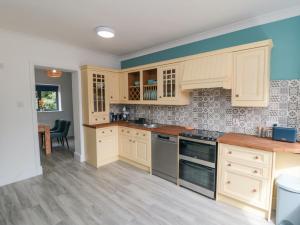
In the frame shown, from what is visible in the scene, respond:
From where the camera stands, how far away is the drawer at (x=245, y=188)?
2.03m

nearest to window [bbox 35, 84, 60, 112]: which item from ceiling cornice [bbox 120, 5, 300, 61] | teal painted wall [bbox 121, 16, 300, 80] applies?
ceiling cornice [bbox 120, 5, 300, 61]

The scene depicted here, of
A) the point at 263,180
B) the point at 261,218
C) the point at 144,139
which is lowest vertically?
the point at 261,218

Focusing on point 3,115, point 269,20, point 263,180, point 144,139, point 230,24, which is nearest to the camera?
point 263,180

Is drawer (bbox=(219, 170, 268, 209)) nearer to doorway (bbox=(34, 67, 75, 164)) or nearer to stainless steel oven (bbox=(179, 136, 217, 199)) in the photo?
stainless steel oven (bbox=(179, 136, 217, 199))

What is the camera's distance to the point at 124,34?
3018 mm

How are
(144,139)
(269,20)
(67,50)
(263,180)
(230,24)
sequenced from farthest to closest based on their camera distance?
(67,50) < (144,139) < (230,24) < (269,20) < (263,180)

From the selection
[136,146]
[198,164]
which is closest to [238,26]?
[198,164]

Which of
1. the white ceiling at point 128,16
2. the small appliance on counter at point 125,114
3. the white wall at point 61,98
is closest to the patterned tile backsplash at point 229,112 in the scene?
the small appliance on counter at point 125,114

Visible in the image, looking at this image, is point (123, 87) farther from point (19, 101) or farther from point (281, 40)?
point (281, 40)

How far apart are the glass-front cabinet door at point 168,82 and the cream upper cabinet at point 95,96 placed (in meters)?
1.40

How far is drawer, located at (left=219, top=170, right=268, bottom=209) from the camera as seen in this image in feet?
6.66

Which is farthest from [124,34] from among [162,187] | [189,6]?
[162,187]

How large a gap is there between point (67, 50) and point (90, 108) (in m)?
1.32

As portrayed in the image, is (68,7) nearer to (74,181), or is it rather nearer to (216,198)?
(74,181)
